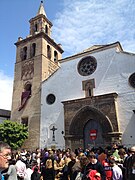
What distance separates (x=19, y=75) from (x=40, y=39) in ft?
16.1

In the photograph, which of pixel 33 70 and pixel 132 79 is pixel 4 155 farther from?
pixel 33 70

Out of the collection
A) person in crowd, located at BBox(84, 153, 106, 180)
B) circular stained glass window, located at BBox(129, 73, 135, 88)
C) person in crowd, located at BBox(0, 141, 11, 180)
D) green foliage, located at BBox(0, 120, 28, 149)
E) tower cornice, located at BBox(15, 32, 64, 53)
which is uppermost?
tower cornice, located at BBox(15, 32, 64, 53)

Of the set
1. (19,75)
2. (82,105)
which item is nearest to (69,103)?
(82,105)

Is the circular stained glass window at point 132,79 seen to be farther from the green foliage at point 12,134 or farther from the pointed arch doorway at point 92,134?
the green foliage at point 12,134

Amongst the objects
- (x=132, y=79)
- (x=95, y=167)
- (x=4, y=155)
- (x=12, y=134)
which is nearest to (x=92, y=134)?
(x=132, y=79)

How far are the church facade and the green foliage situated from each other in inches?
39.6

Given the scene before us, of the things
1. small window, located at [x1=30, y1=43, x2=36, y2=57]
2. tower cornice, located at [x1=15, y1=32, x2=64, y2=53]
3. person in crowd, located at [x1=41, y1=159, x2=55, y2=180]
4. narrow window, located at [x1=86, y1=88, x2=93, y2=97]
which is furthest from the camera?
small window, located at [x1=30, y1=43, x2=36, y2=57]

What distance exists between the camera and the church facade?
52.2 feet

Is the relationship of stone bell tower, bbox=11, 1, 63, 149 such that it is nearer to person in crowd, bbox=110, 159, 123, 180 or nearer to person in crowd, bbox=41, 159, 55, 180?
person in crowd, bbox=41, 159, 55, 180

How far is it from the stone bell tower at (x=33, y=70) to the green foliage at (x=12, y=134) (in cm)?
100

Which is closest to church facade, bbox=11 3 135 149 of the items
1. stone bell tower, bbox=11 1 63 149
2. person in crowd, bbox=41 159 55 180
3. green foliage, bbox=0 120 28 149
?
stone bell tower, bbox=11 1 63 149

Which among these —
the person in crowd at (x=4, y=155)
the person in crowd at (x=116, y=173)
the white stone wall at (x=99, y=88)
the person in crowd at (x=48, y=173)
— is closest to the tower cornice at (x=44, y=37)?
the white stone wall at (x=99, y=88)

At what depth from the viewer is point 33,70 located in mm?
22500

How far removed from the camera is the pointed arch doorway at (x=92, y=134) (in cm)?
1631
